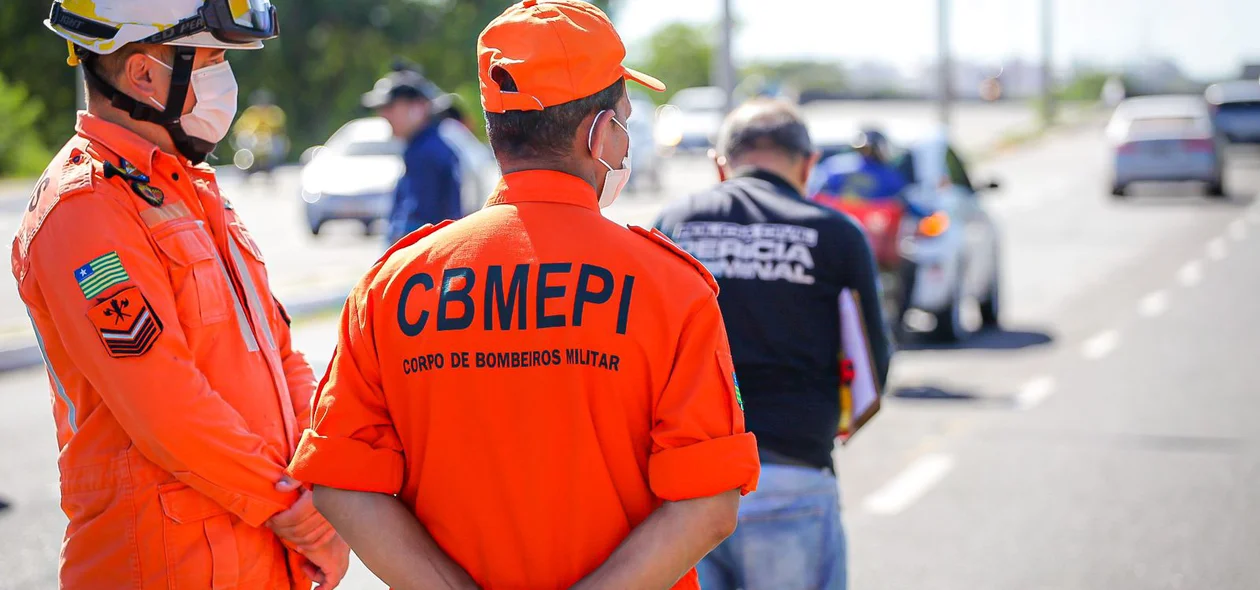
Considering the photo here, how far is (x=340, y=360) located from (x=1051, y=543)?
15.5 ft

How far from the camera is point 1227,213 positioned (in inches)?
875

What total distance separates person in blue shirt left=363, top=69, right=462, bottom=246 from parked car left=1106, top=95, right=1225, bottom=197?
19.2 metres

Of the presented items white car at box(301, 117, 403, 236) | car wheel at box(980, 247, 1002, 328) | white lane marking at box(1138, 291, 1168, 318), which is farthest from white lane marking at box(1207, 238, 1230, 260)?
white car at box(301, 117, 403, 236)

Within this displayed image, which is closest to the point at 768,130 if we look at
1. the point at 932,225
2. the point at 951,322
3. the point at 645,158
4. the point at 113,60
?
the point at 113,60

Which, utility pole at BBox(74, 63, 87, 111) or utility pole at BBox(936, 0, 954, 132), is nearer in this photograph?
utility pole at BBox(74, 63, 87, 111)

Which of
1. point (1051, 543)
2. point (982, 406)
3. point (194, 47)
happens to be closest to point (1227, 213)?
point (982, 406)

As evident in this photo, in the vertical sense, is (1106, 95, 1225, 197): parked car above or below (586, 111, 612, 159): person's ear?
below

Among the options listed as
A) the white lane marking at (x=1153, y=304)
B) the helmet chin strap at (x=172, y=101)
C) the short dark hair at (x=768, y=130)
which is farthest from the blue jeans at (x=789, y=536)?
the white lane marking at (x=1153, y=304)

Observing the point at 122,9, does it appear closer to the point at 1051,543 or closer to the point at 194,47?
the point at 194,47

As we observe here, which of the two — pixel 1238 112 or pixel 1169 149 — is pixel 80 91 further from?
pixel 1238 112

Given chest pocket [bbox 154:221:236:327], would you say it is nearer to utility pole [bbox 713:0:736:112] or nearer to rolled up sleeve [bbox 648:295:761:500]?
rolled up sleeve [bbox 648:295:761:500]

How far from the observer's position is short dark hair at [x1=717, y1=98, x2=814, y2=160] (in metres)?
3.81

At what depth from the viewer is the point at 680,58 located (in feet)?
240

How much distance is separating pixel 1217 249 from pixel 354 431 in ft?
57.2
